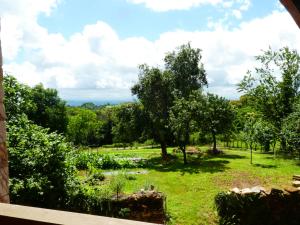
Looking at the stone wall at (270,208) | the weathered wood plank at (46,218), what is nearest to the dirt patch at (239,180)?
the stone wall at (270,208)

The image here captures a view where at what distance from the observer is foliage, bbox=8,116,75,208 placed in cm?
1105

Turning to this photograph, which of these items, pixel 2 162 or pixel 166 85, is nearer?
pixel 2 162

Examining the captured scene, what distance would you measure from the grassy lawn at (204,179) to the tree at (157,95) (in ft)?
11.4

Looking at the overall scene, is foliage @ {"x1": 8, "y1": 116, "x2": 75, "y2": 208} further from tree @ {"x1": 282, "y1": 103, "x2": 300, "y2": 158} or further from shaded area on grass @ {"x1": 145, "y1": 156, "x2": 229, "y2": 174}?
tree @ {"x1": 282, "y1": 103, "x2": 300, "y2": 158}

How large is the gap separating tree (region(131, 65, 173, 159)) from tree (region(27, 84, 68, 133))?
1915 cm

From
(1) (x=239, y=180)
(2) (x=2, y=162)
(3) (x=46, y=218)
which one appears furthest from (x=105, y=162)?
(3) (x=46, y=218)

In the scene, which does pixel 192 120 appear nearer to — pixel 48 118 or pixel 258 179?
pixel 258 179

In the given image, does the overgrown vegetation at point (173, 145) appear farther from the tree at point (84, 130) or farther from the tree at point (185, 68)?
the tree at point (84, 130)

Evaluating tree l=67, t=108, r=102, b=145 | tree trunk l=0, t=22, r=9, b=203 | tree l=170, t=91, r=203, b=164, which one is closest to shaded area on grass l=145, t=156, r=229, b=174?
tree l=170, t=91, r=203, b=164

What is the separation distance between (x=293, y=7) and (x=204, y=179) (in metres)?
20.8

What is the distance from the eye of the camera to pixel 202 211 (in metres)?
15.0

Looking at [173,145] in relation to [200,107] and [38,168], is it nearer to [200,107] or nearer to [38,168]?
[200,107]

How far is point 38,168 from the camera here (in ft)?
37.8

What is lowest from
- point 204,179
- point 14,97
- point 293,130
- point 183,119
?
point 204,179
